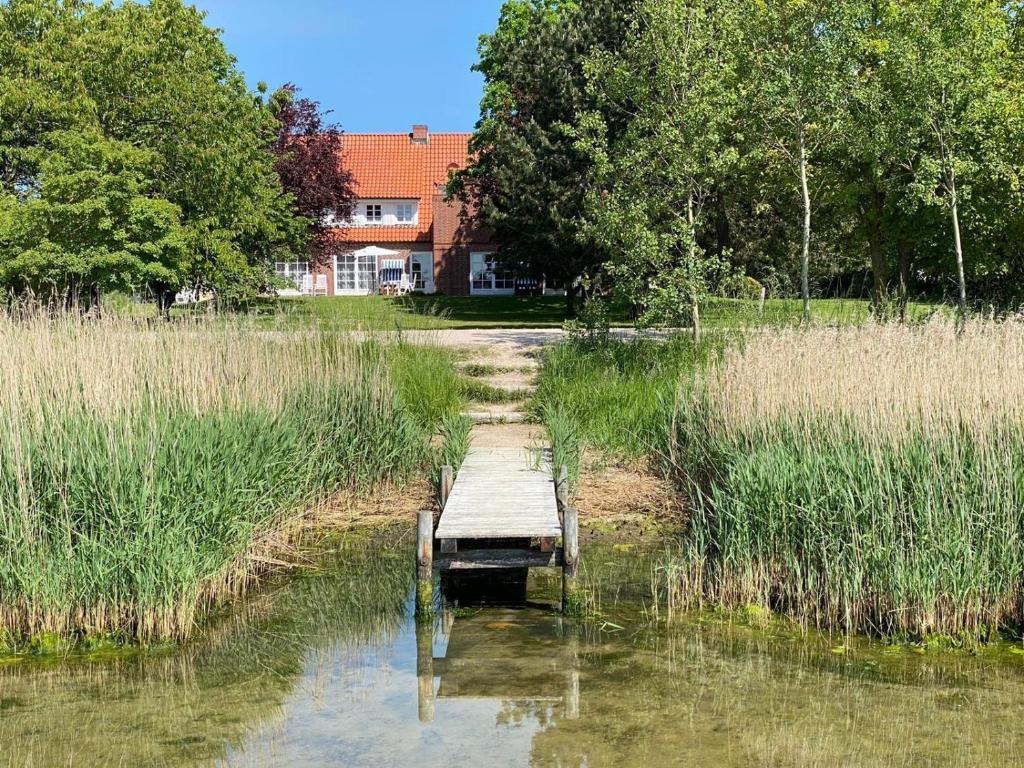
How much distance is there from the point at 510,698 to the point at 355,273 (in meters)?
42.8

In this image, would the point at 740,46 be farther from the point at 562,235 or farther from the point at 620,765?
the point at 620,765

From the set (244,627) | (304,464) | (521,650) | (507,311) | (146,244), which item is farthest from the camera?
(507,311)

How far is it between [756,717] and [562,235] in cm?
1955

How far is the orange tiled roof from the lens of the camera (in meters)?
48.5

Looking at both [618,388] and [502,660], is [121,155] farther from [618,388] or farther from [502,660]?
[502,660]

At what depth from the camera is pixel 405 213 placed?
4906 centimetres

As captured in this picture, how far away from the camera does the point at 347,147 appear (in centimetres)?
5141

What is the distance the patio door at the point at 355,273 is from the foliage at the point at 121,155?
2246 cm

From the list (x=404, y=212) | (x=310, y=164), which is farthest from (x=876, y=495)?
(x=404, y=212)

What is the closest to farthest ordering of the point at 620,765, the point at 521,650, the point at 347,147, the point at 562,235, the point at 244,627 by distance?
the point at 620,765, the point at 521,650, the point at 244,627, the point at 562,235, the point at 347,147

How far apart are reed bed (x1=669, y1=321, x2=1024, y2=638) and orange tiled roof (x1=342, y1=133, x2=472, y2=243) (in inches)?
1552

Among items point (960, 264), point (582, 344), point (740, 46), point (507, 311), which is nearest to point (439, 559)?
point (582, 344)

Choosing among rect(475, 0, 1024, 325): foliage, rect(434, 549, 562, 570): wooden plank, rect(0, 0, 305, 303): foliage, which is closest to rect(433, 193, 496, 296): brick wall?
rect(475, 0, 1024, 325): foliage

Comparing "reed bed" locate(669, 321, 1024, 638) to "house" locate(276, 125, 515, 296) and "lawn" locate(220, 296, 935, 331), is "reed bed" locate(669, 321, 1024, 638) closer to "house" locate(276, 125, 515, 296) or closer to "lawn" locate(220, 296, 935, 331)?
"lawn" locate(220, 296, 935, 331)
